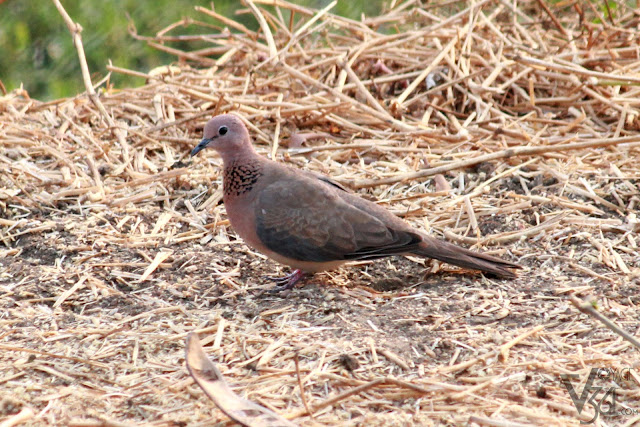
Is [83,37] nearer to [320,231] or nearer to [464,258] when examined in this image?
[320,231]

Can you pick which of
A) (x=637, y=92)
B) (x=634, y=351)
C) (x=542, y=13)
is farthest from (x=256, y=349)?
(x=542, y=13)

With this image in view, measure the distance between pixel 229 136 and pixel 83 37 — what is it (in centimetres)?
416

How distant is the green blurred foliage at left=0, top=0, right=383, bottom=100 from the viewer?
7.35 m

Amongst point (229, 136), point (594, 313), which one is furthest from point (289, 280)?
point (594, 313)

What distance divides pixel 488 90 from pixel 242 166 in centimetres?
186

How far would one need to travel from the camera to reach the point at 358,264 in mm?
4059

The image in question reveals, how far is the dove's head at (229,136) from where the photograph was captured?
12.8ft

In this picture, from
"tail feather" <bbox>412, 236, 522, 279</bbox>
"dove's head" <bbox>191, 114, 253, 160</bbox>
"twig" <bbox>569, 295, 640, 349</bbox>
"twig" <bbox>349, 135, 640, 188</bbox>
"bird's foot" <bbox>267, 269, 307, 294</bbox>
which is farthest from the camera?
"twig" <bbox>349, 135, 640, 188</bbox>

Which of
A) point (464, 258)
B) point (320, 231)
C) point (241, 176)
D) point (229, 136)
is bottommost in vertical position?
point (464, 258)

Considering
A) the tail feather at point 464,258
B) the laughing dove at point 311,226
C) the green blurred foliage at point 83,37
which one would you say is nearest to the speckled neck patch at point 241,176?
the laughing dove at point 311,226

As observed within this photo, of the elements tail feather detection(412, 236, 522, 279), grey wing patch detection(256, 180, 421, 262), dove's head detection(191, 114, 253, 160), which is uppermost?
dove's head detection(191, 114, 253, 160)

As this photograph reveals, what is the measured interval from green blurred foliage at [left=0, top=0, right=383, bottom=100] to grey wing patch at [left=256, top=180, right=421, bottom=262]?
3980 mm

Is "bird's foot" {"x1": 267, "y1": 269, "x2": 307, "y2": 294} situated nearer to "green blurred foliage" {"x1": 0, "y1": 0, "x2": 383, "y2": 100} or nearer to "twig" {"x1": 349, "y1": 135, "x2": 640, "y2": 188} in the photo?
"twig" {"x1": 349, "y1": 135, "x2": 640, "y2": 188}

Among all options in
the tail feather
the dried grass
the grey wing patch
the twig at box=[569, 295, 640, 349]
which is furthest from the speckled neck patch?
the twig at box=[569, 295, 640, 349]
